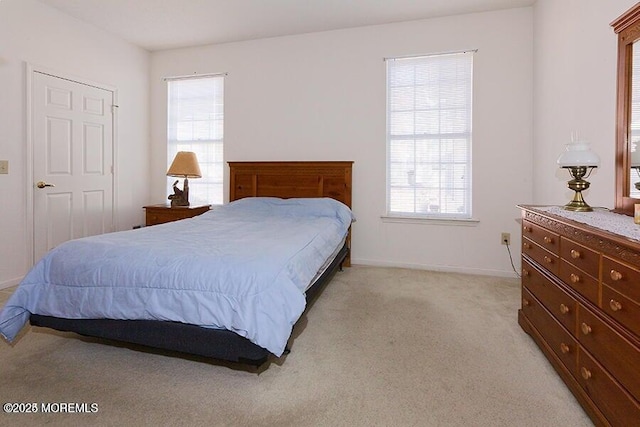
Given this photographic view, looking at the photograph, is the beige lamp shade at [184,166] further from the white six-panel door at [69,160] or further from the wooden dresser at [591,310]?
the wooden dresser at [591,310]

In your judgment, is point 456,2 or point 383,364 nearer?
point 383,364

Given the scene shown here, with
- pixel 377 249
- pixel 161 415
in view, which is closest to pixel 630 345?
pixel 161 415

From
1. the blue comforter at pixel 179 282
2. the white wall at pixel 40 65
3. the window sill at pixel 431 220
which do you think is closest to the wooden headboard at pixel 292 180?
the window sill at pixel 431 220

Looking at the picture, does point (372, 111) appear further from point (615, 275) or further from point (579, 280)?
point (615, 275)

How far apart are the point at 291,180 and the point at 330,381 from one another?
8.58 ft

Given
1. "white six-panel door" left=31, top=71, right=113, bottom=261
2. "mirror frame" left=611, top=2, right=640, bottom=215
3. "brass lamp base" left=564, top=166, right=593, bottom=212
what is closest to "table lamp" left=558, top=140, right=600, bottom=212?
"brass lamp base" left=564, top=166, right=593, bottom=212

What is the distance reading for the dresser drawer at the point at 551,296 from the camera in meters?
1.64

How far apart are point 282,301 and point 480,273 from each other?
8.94 feet

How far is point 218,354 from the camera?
5.58ft

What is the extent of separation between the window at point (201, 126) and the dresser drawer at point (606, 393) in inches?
154

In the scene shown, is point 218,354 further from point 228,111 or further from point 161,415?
point 228,111

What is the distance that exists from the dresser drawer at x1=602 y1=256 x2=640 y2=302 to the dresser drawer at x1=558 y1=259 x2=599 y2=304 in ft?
0.30

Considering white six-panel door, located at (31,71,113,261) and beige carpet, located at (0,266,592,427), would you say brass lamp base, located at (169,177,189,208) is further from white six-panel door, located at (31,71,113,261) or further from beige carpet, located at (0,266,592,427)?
beige carpet, located at (0,266,592,427)

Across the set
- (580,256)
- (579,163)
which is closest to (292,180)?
(579,163)
